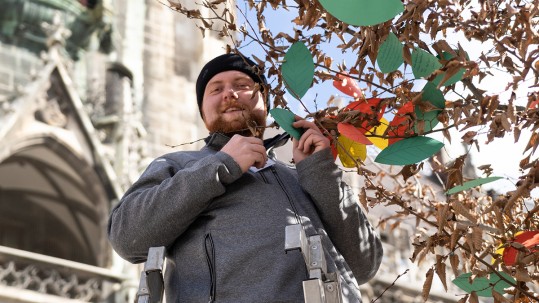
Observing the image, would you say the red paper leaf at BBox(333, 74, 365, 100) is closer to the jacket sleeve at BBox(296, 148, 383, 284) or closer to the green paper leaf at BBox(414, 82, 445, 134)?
the green paper leaf at BBox(414, 82, 445, 134)

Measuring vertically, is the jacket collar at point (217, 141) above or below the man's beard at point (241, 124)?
below

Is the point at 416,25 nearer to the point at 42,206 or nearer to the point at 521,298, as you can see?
A: the point at 521,298

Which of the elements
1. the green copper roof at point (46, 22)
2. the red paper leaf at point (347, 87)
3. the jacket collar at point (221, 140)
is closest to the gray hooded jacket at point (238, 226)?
the jacket collar at point (221, 140)

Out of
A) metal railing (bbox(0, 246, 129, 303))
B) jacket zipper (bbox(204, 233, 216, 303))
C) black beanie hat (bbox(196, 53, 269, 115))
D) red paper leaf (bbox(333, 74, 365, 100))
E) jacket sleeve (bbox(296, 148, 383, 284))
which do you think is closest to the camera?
jacket zipper (bbox(204, 233, 216, 303))

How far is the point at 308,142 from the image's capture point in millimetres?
3424

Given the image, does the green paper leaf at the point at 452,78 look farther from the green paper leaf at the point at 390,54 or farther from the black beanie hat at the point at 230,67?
the black beanie hat at the point at 230,67

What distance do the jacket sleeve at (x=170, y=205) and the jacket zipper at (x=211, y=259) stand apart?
0.31ft

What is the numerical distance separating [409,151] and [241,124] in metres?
0.62

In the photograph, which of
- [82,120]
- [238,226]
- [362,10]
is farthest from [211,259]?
[82,120]

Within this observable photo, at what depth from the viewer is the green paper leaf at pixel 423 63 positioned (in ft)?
11.4

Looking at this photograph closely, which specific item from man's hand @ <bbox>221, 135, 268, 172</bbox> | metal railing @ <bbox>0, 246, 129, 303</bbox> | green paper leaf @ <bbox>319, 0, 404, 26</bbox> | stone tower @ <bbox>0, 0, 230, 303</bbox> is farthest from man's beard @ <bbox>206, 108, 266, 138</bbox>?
stone tower @ <bbox>0, 0, 230, 303</bbox>

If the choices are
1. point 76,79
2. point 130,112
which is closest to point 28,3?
point 76,79

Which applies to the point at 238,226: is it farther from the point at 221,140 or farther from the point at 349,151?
the point at 349,151

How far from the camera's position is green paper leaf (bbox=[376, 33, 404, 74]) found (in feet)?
11.4
